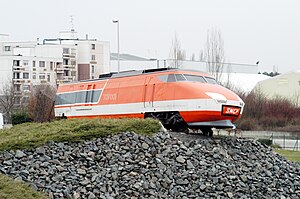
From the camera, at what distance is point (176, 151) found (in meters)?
17.4

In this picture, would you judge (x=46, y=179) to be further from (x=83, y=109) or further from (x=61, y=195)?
(x=83, y=109)

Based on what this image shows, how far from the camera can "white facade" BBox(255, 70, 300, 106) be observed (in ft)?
228

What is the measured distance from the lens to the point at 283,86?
234 ft

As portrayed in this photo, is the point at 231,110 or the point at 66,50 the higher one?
the point at 66,50

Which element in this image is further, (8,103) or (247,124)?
(8,103)

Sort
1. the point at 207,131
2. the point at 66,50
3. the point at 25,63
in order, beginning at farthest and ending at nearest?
the point at 66,50, the point at 25,63, the point at 207,131

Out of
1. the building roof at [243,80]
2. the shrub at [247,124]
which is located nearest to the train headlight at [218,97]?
the shrub at [247,124]

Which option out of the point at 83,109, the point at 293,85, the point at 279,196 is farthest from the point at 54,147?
the point at 293,85

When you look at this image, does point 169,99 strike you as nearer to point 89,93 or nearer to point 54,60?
point 89,93

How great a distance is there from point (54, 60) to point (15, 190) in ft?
266

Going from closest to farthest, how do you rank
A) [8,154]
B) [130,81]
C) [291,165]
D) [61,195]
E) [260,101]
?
[61,195] → [8,154] → [291,165] → [130,81] → [260,101]

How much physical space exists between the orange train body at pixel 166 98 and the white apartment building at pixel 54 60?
63472 millimetres

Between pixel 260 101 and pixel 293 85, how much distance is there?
12.7m

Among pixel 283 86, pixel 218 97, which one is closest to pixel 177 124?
pixel 218 97
